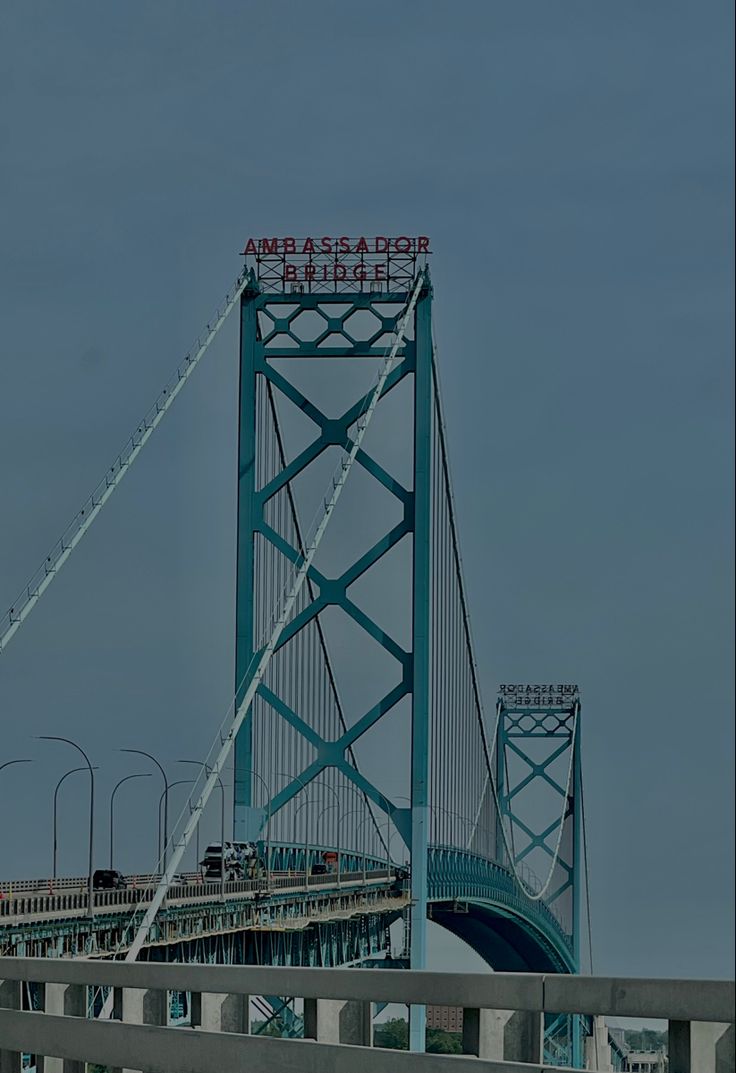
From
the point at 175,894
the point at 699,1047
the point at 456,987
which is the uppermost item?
the point at 175,894

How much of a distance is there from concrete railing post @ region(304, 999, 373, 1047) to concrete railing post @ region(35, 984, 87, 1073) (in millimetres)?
1474

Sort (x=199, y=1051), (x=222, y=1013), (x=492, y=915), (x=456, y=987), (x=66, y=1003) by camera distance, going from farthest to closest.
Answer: (x=492, y=915) < (x=66, y=1003) < (x=222, y=1013) < (x=199, y=1051) < (x=456, y=987)

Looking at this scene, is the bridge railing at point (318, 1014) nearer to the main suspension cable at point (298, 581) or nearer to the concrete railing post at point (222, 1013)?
the concrete railing post at point (222, 1013)

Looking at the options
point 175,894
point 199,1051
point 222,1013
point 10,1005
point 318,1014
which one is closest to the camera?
point 318,1014

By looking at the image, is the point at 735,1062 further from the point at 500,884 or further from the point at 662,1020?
the point at 500,884

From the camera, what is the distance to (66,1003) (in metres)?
8.52

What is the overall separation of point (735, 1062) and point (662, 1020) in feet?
0.83

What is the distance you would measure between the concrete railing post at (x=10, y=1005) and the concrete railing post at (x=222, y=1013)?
124 cm

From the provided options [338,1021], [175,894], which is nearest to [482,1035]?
[338,1021]

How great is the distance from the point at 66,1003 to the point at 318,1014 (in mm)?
1662

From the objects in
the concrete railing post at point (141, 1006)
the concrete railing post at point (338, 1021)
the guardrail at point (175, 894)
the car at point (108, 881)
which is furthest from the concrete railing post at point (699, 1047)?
the car at point (108, 881)

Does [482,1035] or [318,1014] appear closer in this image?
[482,1035]

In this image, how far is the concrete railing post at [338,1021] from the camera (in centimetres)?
725

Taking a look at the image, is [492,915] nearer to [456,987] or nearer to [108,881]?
[108,881]
